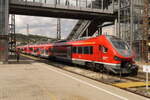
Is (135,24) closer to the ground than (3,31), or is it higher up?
higher up

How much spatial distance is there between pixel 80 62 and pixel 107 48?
5.60m

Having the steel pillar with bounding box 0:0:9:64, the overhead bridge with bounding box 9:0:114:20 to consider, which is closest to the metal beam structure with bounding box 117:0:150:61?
the overhead bridge with bounding box 9:0:114:20

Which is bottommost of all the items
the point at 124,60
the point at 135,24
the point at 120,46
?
the point at 124,60

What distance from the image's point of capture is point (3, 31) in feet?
82.3

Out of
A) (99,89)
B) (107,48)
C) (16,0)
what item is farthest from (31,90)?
(16,0)

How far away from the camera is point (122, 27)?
1341 inches

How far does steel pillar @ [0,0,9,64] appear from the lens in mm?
24562

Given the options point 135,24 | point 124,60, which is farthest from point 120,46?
point 135,24

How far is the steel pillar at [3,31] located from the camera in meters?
24.6

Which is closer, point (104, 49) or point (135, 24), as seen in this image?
point (104, 49)

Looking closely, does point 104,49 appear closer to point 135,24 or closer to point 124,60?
point 124,60

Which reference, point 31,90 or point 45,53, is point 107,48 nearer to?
point 31,90

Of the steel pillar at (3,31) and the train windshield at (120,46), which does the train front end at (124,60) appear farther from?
the steel pillar at (3,31)

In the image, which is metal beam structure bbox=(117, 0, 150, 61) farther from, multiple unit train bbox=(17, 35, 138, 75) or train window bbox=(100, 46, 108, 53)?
train window bbox=(100, 46, 108, 53)
